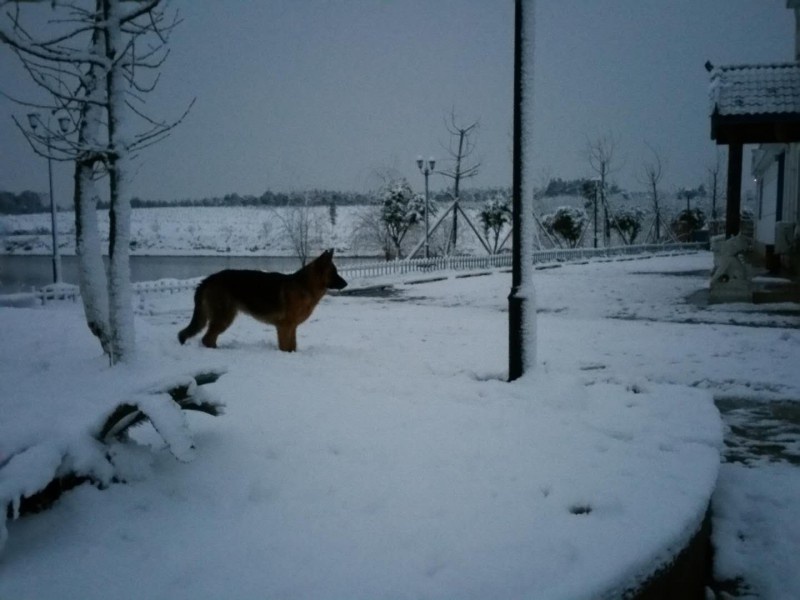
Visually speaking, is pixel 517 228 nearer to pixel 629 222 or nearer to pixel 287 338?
pixel 287 338

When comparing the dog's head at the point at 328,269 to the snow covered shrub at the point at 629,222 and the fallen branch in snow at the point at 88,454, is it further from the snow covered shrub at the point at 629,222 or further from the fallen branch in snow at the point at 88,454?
the snow covered shrub at the point at 629,222

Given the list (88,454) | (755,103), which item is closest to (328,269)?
(88,454)

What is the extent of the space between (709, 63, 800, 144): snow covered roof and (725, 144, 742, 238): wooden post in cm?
31

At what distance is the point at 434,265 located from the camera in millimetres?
26422

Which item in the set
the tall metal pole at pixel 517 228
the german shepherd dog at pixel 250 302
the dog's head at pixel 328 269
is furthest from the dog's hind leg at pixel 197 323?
the tall metal pole at pixel 517 228

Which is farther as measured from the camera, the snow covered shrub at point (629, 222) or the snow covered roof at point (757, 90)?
the snow covered shrub at point (629, 222)

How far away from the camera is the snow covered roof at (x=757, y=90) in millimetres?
13156

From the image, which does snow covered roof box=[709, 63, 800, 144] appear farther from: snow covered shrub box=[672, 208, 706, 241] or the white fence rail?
snow covered shrub box=[672, 208, 706, 241]

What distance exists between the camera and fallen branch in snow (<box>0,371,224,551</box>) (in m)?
2.43

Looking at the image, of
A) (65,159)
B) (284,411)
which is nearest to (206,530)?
(284,411)

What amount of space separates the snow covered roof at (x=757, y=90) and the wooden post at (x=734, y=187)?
1.23 meters

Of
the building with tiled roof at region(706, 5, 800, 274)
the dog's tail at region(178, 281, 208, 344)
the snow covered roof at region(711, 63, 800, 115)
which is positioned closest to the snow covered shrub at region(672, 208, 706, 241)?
the building with tiled roof at region(706, 5, 800, 274)

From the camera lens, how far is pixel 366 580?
2.39 metres

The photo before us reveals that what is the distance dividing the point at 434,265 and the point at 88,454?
78.4 ft
